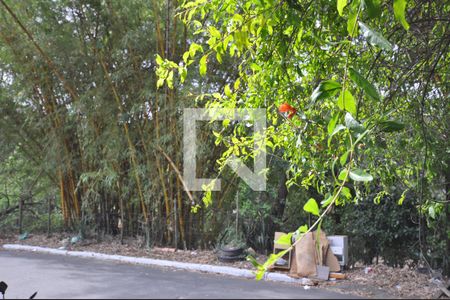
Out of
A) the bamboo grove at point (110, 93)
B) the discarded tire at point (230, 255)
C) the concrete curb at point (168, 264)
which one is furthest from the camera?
the bamboo grove at point (110, 93)

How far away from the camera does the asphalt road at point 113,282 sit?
137 cm

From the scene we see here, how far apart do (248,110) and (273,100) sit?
14 cm

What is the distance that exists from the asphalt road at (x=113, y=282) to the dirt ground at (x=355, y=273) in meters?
0.51

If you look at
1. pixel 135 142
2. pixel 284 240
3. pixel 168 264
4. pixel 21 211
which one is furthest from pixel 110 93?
pixel 284 240

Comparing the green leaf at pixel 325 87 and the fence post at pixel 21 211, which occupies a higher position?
the green leaf at pixel 325 87

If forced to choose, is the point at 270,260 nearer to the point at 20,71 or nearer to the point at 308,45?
the point at 308,45

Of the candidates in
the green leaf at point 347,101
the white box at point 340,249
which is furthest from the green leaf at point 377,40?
the white box at point 340,249

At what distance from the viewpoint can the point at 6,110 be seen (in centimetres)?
754

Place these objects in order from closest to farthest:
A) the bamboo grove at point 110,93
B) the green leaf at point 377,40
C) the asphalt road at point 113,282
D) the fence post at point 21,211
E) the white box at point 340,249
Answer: the green leaf at point 377,40
the asphalt road at point 113,282
the white box at point 340,249
the bamboo grove at point 110,93
the fence post at point 21,211

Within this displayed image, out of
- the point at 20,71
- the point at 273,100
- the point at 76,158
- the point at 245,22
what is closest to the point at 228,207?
the point at 76,158

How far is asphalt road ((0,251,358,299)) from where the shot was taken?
1366 mm

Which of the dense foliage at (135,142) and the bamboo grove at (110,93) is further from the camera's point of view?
the bamboo grove at (110,93)

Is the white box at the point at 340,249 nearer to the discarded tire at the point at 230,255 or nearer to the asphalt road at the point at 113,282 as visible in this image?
the asphalt road at the point at 113,282

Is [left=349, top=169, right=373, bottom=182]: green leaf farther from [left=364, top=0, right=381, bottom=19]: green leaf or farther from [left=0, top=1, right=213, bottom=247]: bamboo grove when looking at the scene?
[left=0, top=1, right=213, bottom=247]: bamboo grove
